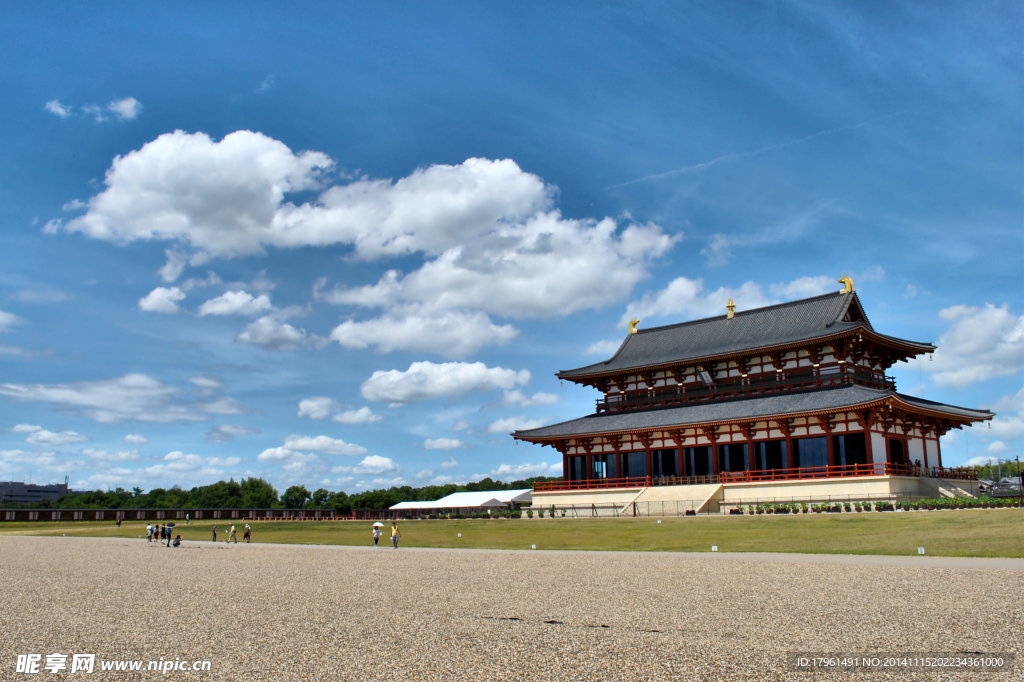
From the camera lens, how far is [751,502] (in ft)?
153

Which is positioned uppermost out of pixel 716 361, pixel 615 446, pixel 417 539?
pixel 716 361

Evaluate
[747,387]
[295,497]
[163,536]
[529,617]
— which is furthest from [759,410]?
[295,497]

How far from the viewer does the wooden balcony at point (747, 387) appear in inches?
2042

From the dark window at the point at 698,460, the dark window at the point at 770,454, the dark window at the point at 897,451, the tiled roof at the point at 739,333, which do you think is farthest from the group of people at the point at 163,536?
the dark window at the point at 897,451

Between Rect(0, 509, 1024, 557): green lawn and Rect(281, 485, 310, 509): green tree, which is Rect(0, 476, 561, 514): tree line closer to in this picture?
Rect(281, 485, 310, 509): green tree

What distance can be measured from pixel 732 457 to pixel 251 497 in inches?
3496

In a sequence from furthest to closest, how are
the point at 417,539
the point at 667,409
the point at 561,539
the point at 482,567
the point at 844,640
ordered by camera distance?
the point at 667,409
the point at 417,539
the point at 561,539
the point at 482,567
the point at 844,640

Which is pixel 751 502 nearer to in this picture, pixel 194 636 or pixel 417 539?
pixel 417 539

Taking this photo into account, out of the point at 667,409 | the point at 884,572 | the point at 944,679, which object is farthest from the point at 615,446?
the point at 944,679

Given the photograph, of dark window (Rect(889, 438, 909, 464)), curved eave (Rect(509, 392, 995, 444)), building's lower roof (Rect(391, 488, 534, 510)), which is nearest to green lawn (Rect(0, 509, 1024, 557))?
curved eave (Rect(509, 392, 995, 444))

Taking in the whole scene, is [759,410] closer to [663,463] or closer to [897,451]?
[663,463]

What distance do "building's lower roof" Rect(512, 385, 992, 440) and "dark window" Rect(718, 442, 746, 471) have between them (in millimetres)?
2725

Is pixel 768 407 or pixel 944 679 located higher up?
pixel 768 407

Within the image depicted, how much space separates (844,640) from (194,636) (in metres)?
10.4
